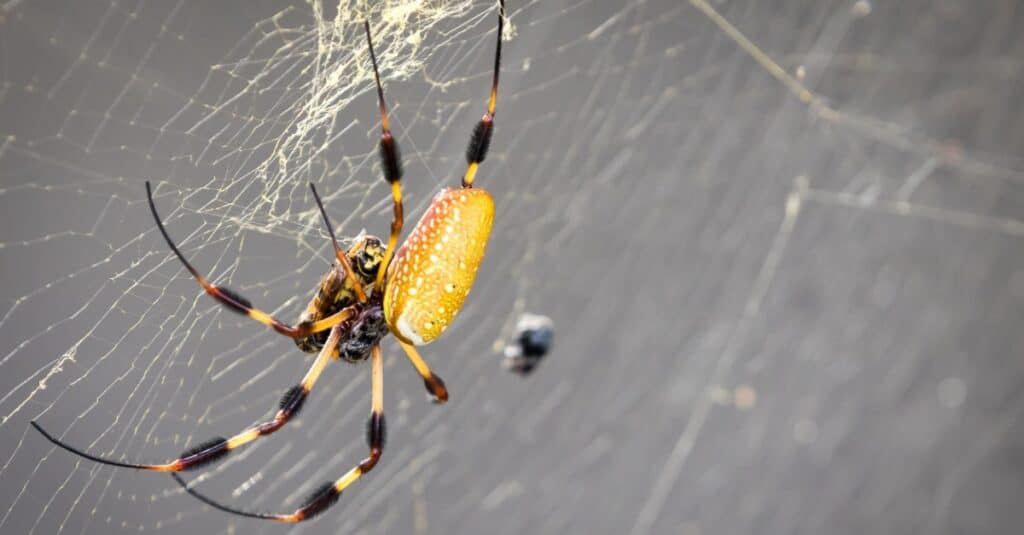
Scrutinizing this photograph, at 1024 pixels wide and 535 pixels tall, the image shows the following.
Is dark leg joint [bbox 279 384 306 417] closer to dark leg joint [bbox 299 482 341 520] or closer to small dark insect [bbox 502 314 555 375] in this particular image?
dark leg joint [bbox 299 482 341 520]

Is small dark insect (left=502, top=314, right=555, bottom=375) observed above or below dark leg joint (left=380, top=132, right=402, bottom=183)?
below

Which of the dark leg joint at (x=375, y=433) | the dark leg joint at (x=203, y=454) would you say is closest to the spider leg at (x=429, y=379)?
the dark leg joint at (x=375, y=433)

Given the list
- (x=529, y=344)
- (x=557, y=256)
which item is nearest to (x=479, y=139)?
(x=529, y=344)

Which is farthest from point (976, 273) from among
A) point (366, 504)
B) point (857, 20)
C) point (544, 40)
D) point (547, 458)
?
point (366, 504)

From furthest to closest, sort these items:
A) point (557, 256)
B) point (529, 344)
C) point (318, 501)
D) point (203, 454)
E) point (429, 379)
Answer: point (557, 256), point (529, 344), point (429, 379), point (318, 501), point (203, 454)

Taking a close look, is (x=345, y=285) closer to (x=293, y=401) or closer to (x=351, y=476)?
(x=293, y=401)

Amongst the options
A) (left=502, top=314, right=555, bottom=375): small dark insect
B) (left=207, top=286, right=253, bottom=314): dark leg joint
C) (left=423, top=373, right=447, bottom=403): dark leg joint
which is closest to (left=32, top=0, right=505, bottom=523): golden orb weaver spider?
(left=207, top=286, right=253, bottom=314): dark leg joint
